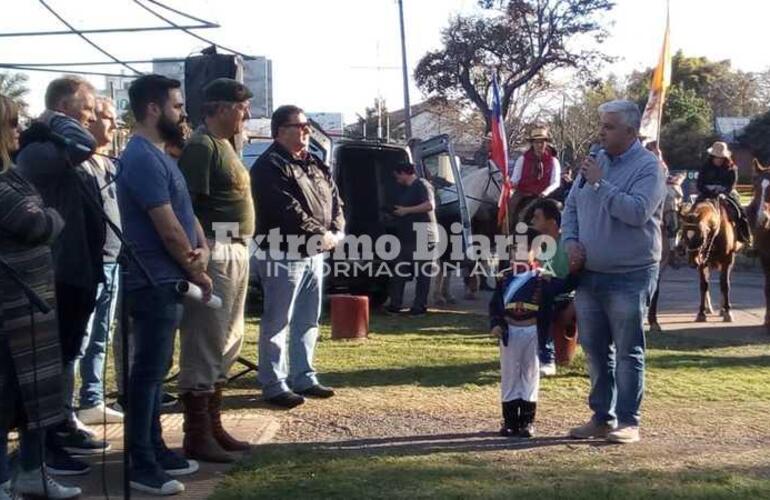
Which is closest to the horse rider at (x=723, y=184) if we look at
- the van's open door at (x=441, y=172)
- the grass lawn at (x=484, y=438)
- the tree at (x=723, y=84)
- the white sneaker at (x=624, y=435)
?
the van's open door at (x=441, y=172)

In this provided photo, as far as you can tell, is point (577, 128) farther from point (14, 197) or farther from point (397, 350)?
point (14, 197)

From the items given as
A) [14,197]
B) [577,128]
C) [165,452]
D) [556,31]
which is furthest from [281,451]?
[577,128]

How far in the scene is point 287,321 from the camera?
287 inches

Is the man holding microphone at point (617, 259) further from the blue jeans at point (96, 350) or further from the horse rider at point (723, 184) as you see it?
the horse rider at point (723, 184)

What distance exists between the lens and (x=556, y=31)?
39.3 m

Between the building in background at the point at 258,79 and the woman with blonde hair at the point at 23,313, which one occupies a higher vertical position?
the building in background at the point at 258,79

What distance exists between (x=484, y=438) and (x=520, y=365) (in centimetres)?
52

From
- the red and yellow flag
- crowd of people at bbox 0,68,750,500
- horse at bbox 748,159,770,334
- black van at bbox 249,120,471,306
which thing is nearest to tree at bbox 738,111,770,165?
black van at bbox 249,120,471,306

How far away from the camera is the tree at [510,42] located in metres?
39.1

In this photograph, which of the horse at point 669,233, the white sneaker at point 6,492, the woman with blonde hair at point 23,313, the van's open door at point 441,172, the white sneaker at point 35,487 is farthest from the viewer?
the van's open door at point 441,172

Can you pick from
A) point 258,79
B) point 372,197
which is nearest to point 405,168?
point 372,197

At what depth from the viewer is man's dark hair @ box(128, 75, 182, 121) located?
518 cm

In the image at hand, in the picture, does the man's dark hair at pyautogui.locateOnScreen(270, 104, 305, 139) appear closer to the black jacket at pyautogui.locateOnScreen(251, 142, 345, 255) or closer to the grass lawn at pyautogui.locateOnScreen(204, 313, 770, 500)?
the black jacket at pyautogui.locateOnScreen(251, 142, 345, 255)

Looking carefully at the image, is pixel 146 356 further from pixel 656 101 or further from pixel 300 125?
pixel 656 101
